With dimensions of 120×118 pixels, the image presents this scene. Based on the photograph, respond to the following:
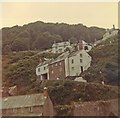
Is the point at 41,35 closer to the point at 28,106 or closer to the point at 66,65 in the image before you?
the point at 66,65

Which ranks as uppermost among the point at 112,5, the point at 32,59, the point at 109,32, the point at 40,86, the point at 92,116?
the point at 112,5

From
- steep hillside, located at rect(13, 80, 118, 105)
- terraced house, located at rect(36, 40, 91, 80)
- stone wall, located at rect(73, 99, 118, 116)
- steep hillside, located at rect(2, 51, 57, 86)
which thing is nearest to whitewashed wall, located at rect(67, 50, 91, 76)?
terraced house, located at rect(36, 40, 91, 80)

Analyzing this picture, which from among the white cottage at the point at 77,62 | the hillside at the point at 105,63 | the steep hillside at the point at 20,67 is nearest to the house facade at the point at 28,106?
the steep hillside at the point at 20,67

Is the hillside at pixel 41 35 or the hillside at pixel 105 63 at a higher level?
the hillside at pixel 41 35

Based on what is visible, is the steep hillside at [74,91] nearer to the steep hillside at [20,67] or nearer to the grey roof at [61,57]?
the steep hillside at [20,67]

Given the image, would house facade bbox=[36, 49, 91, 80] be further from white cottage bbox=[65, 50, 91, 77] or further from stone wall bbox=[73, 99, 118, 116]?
stone wall bbox=[73, 99, 118, 116]

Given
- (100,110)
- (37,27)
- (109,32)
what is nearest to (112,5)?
(109,32)

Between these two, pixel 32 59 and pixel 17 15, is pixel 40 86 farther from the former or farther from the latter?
pixel 17 15

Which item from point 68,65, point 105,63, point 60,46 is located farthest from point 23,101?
point 105,63
